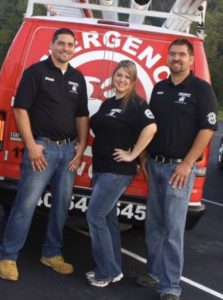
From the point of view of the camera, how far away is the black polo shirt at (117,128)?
162 inches

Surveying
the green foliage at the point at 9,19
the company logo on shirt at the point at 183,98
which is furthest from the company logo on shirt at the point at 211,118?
the green foliage at the point at 9,19

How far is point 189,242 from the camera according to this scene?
6.02 metres

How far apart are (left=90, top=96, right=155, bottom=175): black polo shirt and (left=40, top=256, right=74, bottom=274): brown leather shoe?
3.43 ft

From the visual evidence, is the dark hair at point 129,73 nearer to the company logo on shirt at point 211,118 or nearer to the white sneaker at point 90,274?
the company logo on shirt at point 211,118

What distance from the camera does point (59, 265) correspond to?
15.5 feet

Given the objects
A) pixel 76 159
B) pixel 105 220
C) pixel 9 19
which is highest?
pixel 9 19

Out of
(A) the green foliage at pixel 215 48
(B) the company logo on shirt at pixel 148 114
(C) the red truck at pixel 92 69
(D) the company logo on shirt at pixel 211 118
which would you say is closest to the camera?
(D) the company logo on shirt at pixel 211 118

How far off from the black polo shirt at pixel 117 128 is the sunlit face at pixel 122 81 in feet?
0.32

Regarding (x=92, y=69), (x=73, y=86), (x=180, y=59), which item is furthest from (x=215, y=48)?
(x=180, y=59)

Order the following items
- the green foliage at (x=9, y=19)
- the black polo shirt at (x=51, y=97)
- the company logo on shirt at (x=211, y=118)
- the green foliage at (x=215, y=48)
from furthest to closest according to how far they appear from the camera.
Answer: the green foliage at (x=9, y=19) < the green foliage at (x=215, y=48) < the black polo shirt at (x=51, y=97) < the company logo on shirt at (x=211, y=118)

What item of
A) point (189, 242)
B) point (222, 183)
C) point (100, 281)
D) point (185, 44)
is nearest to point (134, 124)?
point (185, 44)

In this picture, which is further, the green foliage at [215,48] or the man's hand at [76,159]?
the green foliage at [215,48]

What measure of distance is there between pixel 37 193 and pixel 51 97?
31.4 inches

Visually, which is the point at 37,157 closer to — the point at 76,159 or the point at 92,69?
the point at 76,159
